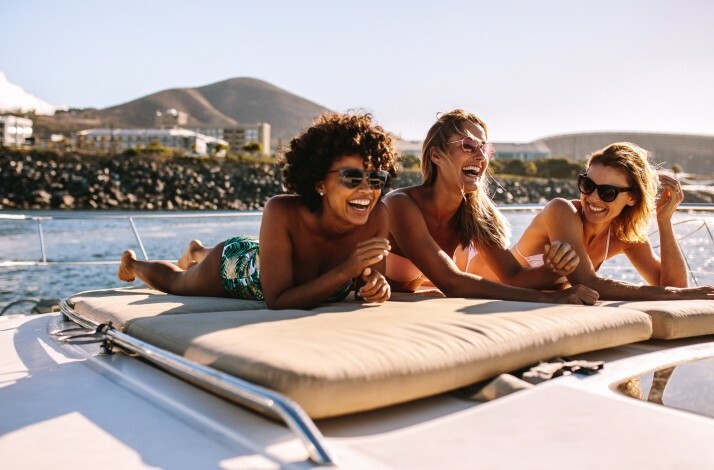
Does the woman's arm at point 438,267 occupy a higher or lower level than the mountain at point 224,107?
lower

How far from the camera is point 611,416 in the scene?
1159mm

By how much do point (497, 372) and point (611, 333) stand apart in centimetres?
42

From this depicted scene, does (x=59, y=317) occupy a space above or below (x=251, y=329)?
below

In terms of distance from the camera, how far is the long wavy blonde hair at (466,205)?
8.64ft

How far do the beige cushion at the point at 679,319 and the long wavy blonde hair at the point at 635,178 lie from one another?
0.70 m

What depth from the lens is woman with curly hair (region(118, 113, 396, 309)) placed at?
6.70ft

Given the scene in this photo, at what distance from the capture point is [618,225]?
9.12ft

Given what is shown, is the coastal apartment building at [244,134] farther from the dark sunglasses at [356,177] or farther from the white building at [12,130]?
the dark sunglasses at [356,177]

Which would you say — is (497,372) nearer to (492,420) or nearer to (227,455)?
(492,420)

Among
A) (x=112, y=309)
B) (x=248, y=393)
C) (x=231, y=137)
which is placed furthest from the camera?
(x=231, y=137)

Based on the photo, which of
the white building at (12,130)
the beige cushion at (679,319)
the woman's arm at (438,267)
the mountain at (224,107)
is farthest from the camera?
the mountain at (224,107)

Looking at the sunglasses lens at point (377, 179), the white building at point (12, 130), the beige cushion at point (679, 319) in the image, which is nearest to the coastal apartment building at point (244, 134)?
the white building at point (12, 130)

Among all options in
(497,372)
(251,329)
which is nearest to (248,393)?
(251,329)

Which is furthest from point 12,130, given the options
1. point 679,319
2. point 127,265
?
point 679,319
